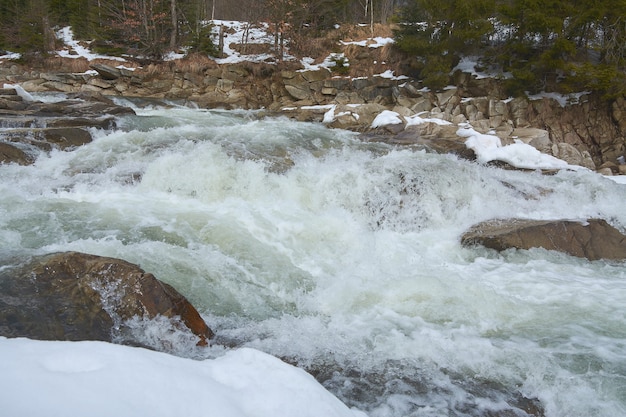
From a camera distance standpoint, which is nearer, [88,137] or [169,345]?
[169,345]

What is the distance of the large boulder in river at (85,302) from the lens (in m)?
2.96

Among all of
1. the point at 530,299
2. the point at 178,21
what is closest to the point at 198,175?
the point at 530,299

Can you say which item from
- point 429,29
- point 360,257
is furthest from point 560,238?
point 429,29

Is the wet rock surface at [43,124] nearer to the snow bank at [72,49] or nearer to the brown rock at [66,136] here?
the brown rock at [66,136]

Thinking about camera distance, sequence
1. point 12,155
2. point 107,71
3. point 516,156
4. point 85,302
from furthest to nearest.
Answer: point 107,71
point 516,156
point 12,155
point 85,302

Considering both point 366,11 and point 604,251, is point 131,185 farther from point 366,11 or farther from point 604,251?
point 366,11

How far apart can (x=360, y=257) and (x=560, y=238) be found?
10.00ft

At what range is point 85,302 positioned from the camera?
3.17m

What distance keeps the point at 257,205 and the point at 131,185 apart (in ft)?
7.05

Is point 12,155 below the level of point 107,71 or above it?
below

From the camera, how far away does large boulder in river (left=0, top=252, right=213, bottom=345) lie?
2.96 m

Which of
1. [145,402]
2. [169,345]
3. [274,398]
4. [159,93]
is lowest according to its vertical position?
[169,345]

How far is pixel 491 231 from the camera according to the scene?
6.34 metres

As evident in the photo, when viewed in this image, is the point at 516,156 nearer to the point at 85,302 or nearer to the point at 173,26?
the point at 85,302
